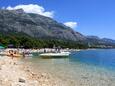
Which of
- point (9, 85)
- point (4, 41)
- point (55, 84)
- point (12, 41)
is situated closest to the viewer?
point (9, 85)

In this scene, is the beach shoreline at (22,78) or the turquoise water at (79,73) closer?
the beach shoreline at (22,78)

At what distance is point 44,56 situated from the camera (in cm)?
8781

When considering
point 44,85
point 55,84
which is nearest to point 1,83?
point 44,85

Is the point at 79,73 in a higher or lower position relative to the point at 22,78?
lower

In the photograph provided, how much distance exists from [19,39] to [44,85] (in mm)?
145920

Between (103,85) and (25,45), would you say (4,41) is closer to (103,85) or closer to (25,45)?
(25,45)

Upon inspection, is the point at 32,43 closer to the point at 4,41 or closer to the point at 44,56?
the point at 4,41

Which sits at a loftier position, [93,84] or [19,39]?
[19,39]

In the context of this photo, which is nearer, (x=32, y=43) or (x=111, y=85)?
(x=111, y=85)

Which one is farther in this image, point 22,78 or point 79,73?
point 79,73

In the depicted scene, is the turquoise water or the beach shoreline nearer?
the beach shoreline

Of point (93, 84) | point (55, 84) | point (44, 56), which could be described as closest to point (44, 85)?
point (55, 84)

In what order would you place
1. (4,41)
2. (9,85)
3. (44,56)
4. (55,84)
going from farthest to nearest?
1. (4,41)
2. (44,56)
3. (55,84)
4. (9,85)

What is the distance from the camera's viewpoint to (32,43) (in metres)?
174
